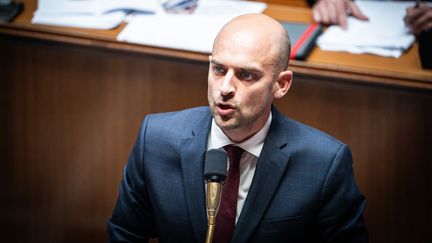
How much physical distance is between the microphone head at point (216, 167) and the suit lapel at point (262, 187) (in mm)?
236

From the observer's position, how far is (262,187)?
5.21 ft

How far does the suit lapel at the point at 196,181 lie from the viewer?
161 cm

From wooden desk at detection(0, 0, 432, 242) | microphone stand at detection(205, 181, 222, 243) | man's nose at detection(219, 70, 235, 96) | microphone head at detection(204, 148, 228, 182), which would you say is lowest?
wooden desk at detection(0, 0, 432, 242)

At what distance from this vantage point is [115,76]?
2.31 metres

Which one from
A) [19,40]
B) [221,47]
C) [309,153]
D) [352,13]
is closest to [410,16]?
[352,13]

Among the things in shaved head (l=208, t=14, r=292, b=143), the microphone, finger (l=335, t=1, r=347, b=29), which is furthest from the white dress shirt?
finger (l=335, t=1, r=347, b=29)

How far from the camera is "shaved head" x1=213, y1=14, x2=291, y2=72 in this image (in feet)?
4.75

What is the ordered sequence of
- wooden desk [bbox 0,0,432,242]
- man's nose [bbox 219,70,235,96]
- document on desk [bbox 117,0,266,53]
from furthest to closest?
document on desk [bbox 117,0,266,53]
wooden desk [bbox 0,0,432,242]
man's nose [bbox 219,70,235,96]

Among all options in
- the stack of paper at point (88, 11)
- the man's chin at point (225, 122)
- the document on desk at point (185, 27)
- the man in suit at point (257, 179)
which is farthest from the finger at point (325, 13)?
the man's chin at point (225, 122)

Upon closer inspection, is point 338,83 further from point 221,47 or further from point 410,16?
point 221,47

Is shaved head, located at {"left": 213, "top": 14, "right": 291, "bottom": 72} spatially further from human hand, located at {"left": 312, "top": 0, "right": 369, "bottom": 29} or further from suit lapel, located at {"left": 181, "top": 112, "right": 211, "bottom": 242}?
human hand, located at {"left": 312, "top": 0, "right": 369, "bottom": 29}

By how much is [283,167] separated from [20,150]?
1162 millimetres

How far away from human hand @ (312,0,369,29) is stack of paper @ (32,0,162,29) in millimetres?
530

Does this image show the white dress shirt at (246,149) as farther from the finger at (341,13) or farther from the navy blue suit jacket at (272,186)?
the finger at (341,13)
